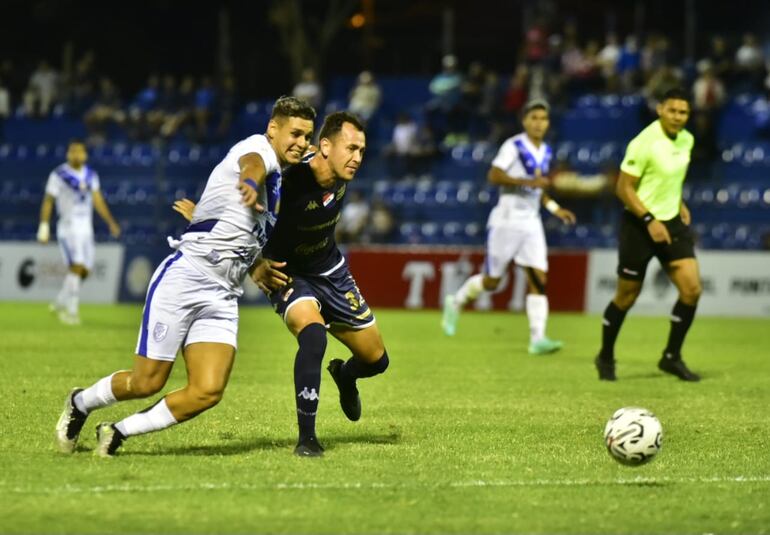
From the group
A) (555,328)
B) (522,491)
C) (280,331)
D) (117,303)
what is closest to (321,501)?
(522,491)

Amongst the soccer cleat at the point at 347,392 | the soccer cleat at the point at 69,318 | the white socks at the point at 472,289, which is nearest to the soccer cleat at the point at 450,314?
the white socks at the point at 472,289

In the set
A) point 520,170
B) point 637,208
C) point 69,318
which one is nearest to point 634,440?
point 637,208

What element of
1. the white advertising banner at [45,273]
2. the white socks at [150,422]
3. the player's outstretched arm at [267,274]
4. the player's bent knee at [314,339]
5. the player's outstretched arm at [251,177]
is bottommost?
the white advertising banner at [45,273]

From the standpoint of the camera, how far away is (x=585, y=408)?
10.8 meters

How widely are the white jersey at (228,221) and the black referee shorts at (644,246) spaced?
18.5 ft

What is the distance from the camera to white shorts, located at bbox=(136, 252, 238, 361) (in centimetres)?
773

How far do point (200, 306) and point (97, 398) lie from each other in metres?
0.76

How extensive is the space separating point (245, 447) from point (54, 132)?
2452 cm

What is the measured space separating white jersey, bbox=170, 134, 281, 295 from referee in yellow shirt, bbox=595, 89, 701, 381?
551 centimetres

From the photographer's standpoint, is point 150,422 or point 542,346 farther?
point 542,346

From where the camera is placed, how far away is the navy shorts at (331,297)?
859 cm

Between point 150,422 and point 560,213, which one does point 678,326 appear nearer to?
point 560,213

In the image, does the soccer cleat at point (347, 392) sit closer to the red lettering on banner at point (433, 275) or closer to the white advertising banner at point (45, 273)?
the red lettering on banner at point (433, 275)

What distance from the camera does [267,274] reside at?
27.5 ft
